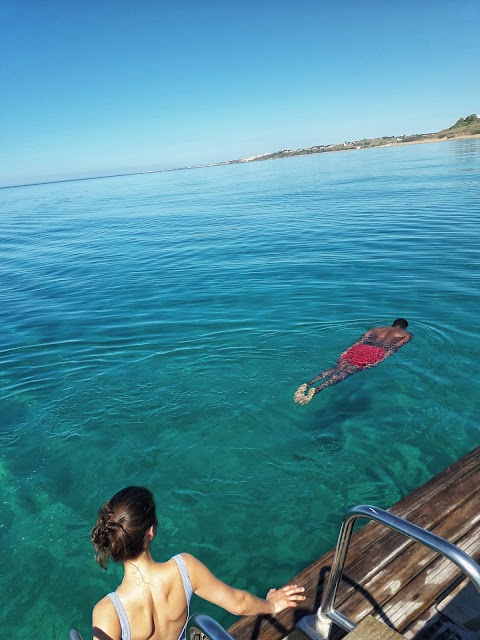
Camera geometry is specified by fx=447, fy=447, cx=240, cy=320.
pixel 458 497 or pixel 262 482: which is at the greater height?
pixel 458 497

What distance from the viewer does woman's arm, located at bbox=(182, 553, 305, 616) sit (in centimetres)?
274

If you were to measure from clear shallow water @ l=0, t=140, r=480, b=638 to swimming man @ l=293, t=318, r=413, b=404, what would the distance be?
0.23 m

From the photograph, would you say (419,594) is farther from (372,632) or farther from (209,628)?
(209,628)

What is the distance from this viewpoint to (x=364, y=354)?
797cm

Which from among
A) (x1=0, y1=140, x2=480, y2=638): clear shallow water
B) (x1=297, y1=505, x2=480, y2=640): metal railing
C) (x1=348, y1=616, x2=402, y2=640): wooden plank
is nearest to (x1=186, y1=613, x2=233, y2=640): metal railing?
(x1=348, y1=616, x2=402, y2=640): wooden plank

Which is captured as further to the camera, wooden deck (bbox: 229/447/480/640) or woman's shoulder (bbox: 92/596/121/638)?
wooden deck (bbox: 229/447/480/640)

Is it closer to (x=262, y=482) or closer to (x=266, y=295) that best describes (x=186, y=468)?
(x=262, y=482)

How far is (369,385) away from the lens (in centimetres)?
769

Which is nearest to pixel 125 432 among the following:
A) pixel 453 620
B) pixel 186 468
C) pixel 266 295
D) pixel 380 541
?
pixel 186 468

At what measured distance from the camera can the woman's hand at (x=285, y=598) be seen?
10.6ft

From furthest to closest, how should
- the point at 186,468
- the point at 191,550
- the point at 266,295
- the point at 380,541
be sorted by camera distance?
the point at 266,295 < the point at 186,468 < the point at 191,550 < the point at 380,541

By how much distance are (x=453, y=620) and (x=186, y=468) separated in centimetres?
375

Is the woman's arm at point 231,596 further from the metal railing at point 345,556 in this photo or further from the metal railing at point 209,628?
the metal railing at point 209,628

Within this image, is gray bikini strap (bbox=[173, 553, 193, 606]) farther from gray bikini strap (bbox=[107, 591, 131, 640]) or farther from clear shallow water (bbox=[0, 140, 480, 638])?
clear shallow water (bbox=[0, 140, 480, 638])
